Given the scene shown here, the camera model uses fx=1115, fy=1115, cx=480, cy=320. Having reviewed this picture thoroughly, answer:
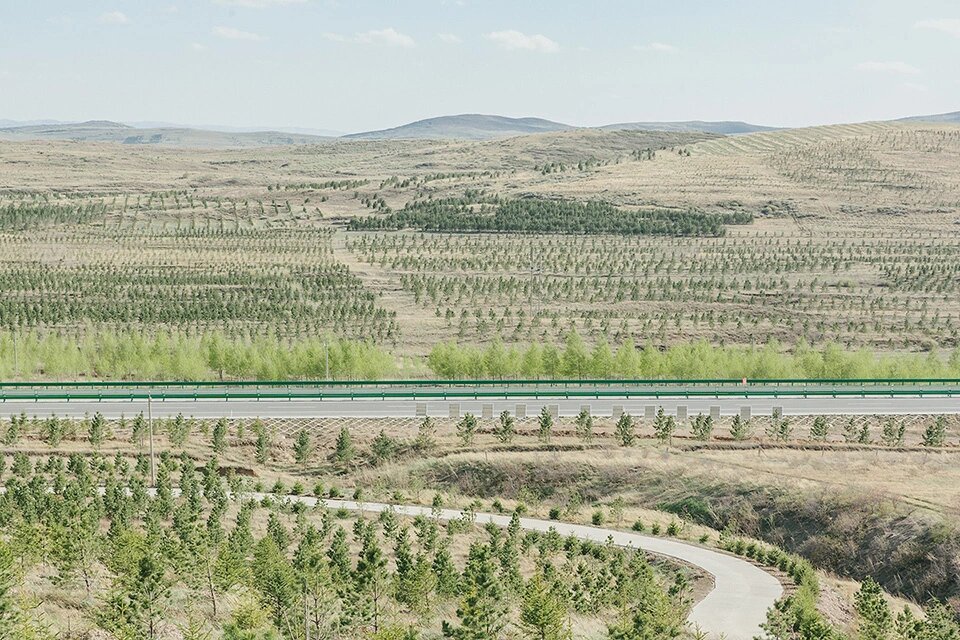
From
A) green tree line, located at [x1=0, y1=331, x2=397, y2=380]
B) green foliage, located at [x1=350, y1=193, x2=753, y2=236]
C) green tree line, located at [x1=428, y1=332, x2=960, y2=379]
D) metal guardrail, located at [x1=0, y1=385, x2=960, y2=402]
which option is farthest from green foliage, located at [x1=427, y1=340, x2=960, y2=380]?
green foliage, located at [x1=350, y1=193, x2=753, y2=236]

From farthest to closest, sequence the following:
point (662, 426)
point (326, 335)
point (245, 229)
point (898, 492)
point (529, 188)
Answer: point (529, 188), point (245, 229), point (326, 335), point (662, 426), point (898, 492)

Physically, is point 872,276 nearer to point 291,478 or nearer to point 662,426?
point 662,426

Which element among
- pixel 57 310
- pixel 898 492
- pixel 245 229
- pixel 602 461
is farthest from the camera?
pixel 245 229

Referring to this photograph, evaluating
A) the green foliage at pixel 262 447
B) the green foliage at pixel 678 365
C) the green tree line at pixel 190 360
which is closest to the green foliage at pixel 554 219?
the green foliage at pixel 678 365

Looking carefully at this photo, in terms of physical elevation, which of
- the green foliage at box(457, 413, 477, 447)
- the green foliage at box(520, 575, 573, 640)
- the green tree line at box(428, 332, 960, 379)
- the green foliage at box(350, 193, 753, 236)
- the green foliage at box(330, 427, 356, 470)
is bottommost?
the green foliage at box(330, 427, 356, 470)

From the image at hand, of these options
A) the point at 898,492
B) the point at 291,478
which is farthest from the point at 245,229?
the point at 898,492

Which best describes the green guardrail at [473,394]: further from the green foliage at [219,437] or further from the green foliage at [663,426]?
the green foliage at [219,437]

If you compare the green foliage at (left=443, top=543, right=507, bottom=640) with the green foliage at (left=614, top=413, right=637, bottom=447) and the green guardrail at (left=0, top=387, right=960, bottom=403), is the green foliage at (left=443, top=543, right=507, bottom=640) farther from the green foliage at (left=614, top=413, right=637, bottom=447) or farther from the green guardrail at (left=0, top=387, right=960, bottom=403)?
the green guardrail at (left=0, top=387, right=960, bottom=403)
